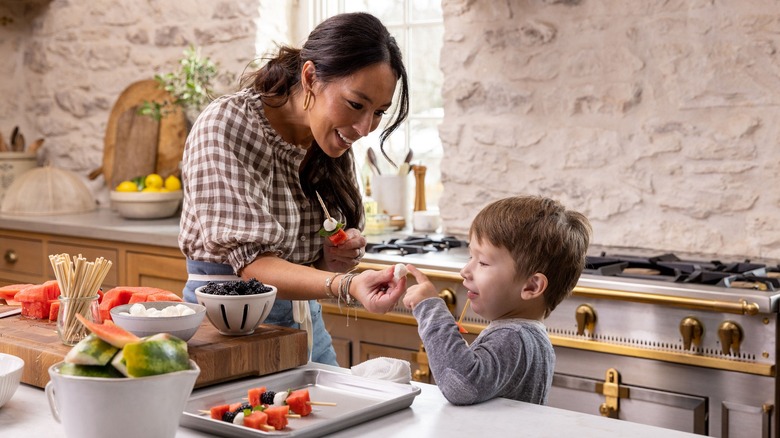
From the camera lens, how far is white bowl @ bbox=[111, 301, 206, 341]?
62.9 inches

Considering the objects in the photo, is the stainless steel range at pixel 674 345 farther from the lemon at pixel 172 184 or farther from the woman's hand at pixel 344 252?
the lemon at pixel 172 184

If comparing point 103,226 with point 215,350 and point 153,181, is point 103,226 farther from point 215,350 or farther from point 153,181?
point 215,350

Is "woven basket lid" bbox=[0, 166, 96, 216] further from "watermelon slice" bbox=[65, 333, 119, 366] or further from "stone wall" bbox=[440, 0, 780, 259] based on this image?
"watermelon slice" bbox=[65, 333, 119, 366]

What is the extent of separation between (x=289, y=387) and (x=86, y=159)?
11.3 ft

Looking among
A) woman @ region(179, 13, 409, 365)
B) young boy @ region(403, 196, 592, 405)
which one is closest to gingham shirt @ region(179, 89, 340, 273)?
woman @ region(179, 13, 409, 365)

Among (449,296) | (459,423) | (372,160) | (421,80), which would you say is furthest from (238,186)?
(421,80)

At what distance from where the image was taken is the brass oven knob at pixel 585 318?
2.70 m

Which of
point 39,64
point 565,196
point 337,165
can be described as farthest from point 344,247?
point 39,64

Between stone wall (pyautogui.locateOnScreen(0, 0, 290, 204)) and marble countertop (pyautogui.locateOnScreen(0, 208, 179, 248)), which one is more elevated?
stone wall (pyautogui.locateOnScreen(0, 0, 290, 204))

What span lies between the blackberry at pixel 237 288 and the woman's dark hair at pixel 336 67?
0.58 m

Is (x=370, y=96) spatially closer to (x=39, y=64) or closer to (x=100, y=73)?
(x=100, y=73)

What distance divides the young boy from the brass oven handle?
720 mm

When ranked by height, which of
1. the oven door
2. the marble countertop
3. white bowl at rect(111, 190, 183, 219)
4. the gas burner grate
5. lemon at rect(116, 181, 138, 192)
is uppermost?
lemon at rect(116, 181, 138, 192)

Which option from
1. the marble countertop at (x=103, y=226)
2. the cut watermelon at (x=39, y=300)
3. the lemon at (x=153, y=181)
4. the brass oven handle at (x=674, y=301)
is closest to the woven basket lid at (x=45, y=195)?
the marble countertop at (x=103, y=226)
